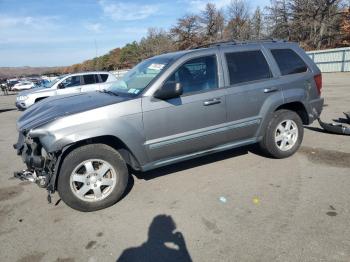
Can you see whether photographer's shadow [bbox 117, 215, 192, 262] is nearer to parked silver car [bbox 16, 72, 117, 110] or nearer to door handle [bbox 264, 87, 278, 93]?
door handle [bbox 264, 87, 278, 93]

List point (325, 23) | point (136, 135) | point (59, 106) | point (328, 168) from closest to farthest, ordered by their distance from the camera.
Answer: point (136, 135) → point (59, 106) → point (328, 168) → point (325, 23)

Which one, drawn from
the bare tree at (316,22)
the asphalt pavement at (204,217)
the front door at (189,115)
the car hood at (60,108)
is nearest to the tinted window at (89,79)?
the asphalt pavement at (204,217)

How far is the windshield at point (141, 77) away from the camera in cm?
444

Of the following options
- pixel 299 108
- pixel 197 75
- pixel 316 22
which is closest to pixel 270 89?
pixel 299 108

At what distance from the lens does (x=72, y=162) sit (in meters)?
3.84

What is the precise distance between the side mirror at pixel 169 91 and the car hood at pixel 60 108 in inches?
15.6

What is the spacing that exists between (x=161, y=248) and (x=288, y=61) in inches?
148

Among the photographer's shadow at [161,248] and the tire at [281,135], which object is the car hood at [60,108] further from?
the tire at [281,135]

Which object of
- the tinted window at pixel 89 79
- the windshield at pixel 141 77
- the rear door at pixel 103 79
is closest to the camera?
the windshield at pixel 141 77

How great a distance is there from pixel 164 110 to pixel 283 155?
2.35 metres

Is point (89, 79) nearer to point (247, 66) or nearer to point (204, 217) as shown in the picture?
point (247, 66)

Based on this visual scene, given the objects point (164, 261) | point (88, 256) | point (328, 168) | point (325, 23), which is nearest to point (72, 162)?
point (88, 256)

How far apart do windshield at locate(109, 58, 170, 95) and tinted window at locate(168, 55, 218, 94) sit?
0.88 ft

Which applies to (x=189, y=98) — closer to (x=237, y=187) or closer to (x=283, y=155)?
(x=237, y=187)
